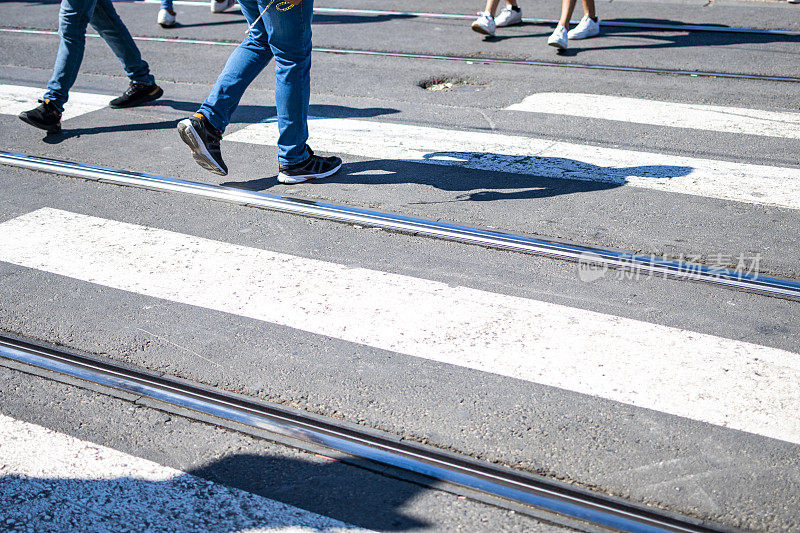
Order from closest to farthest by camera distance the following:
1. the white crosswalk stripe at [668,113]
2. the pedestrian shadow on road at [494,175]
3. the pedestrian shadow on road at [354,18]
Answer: the pedestrian shadow on road at [494,175], the white crosswalk stripe at [668,113], the pedestrian shadow on road at [354,18]

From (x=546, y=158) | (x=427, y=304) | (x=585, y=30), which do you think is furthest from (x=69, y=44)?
(x=585, y=30)

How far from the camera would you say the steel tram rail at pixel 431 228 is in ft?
12.2

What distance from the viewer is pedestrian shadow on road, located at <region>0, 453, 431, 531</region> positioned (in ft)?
7.77

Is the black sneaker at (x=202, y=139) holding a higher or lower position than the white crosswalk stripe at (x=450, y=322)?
higher

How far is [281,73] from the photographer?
479 centimetres

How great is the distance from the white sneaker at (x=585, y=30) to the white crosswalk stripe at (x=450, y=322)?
5444mm

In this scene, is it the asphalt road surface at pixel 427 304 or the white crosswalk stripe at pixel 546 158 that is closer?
the asphalt road surface at pixel 427 304

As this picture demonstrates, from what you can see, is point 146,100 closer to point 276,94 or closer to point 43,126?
point 43,126

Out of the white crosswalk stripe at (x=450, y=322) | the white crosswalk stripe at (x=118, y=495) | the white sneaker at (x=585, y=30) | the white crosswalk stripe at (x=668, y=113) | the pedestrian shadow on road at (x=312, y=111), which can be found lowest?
the white crosswalk stripe at (x=118, y=495)

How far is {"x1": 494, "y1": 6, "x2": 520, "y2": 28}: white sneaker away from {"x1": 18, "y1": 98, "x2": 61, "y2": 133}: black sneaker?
4.98 m

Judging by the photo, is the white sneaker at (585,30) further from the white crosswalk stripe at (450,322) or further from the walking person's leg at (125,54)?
the white crosswalk stripe at (450,322)

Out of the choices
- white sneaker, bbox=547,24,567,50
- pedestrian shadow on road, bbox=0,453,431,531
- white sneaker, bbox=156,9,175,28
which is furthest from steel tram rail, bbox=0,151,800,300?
white sneaker, bbox=156,9,175,28

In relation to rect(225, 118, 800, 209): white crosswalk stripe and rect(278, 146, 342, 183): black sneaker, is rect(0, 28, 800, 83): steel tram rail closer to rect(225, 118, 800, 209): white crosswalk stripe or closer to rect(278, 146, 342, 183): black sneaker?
rect(225, 118, 800, 209): white crosswalk stripe

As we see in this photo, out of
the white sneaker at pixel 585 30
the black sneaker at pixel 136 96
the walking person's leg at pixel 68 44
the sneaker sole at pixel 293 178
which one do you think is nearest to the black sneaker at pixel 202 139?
the sneaker sole at pixel 293 178
